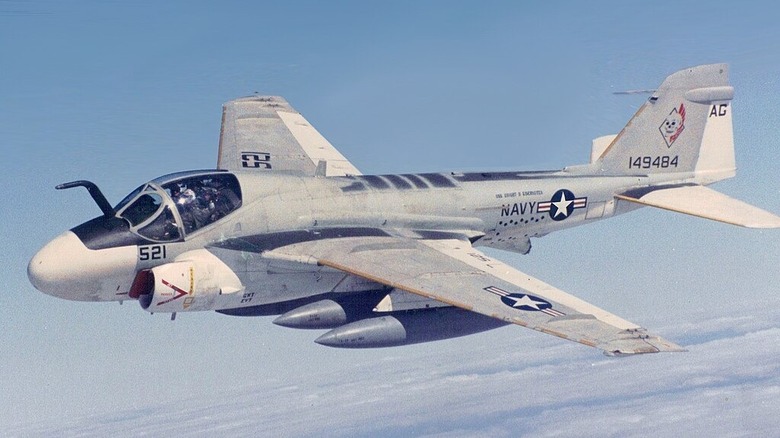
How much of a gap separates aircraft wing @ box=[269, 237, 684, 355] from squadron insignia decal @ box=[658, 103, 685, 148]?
22.4ft

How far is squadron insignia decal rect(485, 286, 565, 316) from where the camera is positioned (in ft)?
44.3

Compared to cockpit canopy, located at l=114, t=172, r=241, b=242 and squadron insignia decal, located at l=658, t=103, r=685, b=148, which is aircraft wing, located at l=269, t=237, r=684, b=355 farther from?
squadron insignia decal, located at l=658, t=103, r=685, b=148

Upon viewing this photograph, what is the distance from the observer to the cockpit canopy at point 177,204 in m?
14.9

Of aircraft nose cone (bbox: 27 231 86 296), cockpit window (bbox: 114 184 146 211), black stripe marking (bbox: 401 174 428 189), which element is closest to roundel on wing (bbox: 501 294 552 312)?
black stripe marking (bbox: 401 174 428 189)

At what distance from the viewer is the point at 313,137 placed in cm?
2239

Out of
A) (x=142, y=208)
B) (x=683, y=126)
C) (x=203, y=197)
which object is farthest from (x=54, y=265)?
(x=683, y=126)

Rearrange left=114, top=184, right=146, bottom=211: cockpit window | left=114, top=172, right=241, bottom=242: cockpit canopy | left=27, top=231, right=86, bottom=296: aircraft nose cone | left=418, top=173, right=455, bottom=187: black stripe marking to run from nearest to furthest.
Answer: left=27, top=231, right=86, bottom=296: aircraft nose cone → left=114, top=172, right=241, bottom=242: cockpit canopy → left=114, top=184, right=146, bottom=211: cockpit window → left=418, top=173, right=455, bottom=187: black stripe marking

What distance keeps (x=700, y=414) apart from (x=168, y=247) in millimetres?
37968

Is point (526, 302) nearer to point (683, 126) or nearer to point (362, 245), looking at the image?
point (362, 245)

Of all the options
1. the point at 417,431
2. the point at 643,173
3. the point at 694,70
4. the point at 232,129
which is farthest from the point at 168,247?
the point at 417,431

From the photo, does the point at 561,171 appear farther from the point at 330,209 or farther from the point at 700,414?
the point at 700,414

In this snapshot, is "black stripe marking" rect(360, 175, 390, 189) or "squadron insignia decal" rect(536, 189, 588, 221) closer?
"black stripe marking" rect(360, 175, 390, 189)

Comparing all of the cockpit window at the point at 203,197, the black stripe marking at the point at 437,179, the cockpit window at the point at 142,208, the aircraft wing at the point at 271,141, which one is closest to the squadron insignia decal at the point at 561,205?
the black stripe marking at the point at 437,179

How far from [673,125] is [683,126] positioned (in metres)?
0.28
